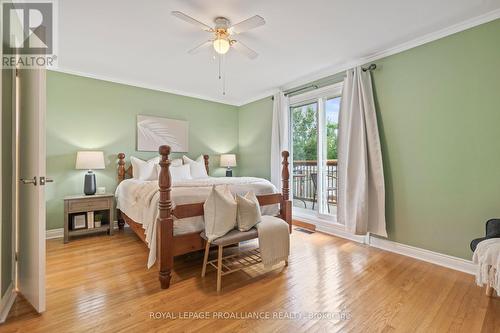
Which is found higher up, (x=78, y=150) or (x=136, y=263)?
(x=78, y=150)

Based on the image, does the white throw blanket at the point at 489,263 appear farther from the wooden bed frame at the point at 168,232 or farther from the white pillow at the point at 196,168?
the white pillow at the point at 196,168

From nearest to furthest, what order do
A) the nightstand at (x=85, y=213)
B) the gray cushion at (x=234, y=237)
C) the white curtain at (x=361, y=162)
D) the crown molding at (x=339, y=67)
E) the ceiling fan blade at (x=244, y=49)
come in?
the gray cushion at (x=234, y=237)
the crown molding at (x=339, y=67)
the ceiling fan blade at (x=244, y=49)
the white curtain at (x=361, y=162)
the nightstand at (x=85, y=213)

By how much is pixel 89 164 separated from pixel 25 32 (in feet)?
5.69

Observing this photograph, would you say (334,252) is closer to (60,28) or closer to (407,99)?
(407,99)

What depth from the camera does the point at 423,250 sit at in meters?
2.64

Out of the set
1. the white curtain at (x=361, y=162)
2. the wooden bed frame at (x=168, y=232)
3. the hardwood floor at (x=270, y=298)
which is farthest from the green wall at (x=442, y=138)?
the wooden bed frame at (x=168, y=232)

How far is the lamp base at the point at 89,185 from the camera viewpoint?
339cm

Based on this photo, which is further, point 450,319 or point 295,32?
point 295,32

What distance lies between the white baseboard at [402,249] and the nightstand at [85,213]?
10.5ft

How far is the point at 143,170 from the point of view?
12.2 feet

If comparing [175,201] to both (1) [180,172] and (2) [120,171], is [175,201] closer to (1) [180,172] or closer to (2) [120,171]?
(1) [180,172]

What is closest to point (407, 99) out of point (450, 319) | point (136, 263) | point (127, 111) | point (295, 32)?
point (295, 32)

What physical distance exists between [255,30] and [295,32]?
1.44ft

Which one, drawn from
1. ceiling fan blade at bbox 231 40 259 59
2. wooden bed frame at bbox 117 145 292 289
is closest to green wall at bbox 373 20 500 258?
ceiling fan blade at bbox 231 40 259 59
